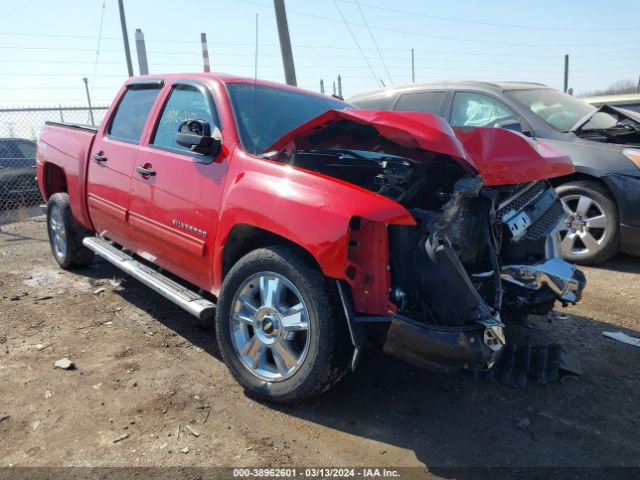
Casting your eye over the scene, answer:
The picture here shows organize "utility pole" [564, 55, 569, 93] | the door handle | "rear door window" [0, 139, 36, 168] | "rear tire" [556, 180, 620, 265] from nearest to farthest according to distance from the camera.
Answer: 1. the door handle
2. "rear tire" [556, 180, 620, 265]
3. "rear door window" [0, 139, 36, 168]
4. "utility pole" [564, 55, 569, 93]

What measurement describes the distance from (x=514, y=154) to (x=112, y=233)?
3296 mm

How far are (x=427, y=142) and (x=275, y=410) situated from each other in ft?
5.43

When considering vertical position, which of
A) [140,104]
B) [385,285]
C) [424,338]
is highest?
[140,104]

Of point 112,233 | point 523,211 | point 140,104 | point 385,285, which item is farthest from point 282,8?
point 385,285

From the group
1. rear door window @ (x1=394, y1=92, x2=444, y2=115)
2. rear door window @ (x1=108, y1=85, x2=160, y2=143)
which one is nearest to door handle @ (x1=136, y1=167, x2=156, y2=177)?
rear door window @ (x1=108, y1=85, x2=160, y2=143)

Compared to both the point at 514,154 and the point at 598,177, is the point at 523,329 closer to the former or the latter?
the point at 514,154

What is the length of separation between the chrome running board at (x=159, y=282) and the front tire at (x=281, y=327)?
0.56 feet

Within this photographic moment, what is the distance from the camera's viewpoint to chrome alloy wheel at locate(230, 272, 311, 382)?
2.84 meters

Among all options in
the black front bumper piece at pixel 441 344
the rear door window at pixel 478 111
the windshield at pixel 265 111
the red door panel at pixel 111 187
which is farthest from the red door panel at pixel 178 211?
the rear door window at pixel 478 111

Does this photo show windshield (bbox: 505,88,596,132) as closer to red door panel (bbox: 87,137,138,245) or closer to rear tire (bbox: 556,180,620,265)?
rear tire (bbox: 556,180,620,265)

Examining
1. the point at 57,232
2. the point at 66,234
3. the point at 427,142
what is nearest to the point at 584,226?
the point at 427,142

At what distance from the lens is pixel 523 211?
3.50 m

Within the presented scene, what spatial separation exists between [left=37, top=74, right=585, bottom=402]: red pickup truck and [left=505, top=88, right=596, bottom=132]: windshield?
2538mm

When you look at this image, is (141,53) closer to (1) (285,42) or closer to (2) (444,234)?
(1) (285,42)
